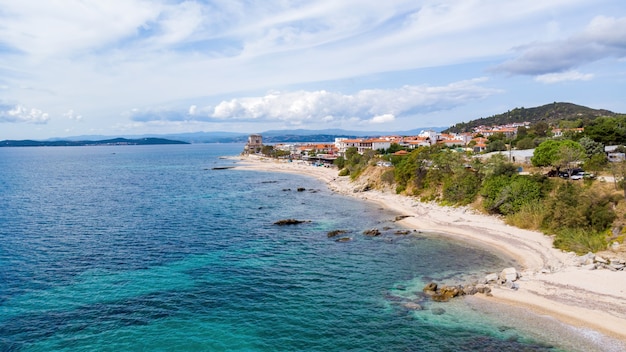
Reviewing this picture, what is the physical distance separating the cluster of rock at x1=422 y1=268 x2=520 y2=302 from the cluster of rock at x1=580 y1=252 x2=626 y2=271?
5654mm

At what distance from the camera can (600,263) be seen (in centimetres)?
3148

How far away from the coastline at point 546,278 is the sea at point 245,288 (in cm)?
127

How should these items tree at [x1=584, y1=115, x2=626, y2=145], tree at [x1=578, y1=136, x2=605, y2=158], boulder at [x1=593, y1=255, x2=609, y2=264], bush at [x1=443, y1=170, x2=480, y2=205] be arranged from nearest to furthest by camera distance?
boulder at [x1=593, y1=255, x2=609, y2=264], bush at [x1=443, y1=170, x2=480, y2=205], tree at [x1=578, y1=136, x2=605, y2=158], tree at [x1=584, y1=115, x2=626, y2=145]

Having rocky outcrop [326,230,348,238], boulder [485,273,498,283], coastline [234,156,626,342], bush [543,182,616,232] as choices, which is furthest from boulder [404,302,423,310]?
bush [543,182,616,232]

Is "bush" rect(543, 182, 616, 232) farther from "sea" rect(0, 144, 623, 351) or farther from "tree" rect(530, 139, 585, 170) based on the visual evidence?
"tree" rect(530, 139, 585, 170)

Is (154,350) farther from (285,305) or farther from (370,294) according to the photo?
(370,294)

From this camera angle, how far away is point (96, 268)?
1406 inches

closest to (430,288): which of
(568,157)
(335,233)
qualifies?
(335,233)

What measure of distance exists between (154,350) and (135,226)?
33.4m

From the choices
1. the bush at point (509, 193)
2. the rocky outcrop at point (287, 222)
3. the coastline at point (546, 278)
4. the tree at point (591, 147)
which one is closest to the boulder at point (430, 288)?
the coastline at point (546, 278)

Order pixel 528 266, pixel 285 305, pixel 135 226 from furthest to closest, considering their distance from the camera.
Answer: pixel 135 226 → pixel 528 266 → pixel 285 305

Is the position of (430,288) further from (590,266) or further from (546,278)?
(590,266)

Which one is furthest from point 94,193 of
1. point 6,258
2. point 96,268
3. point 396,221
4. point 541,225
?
point 541,225

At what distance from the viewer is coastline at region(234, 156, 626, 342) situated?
25109 millimetres
